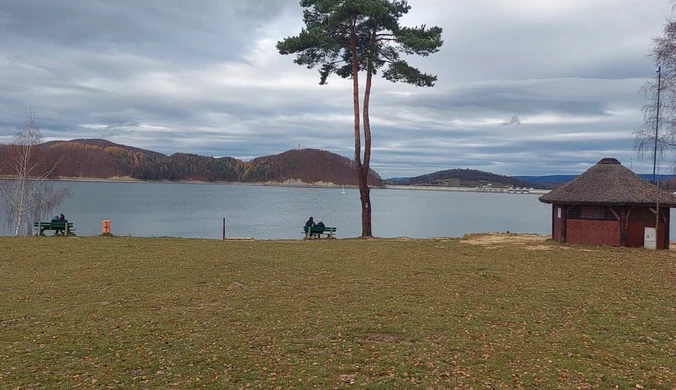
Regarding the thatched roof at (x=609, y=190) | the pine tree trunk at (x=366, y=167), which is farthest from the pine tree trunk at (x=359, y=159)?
the thatched roof at (x=609, y=190)

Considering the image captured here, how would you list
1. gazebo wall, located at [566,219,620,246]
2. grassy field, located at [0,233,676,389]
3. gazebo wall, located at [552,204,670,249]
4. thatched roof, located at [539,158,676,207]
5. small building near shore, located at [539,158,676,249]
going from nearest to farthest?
grassy field, located at [0,233,676,389] < thatched roof, located at [539,158,676,207] < small building near shore, located at [539,158,676,249] < gazebo wall, located at [552,204,670,249] < gazebo wall, located at [566,219,620,246]

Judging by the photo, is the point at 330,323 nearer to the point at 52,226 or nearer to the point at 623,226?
the point at 623,226

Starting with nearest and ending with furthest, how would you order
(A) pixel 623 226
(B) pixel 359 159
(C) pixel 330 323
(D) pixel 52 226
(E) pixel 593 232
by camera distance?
(C) pixel 330 323 → (A) pixel 623 226 → (E) pixel 593 232 → (D) pixel 52 226 → (B) pixel 359 159

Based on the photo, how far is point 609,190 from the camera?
68.8 feet

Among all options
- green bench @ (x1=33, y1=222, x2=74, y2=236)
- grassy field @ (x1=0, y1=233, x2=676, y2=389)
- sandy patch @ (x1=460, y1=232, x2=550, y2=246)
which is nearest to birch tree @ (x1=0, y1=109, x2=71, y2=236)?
green bench @ (x1=33, y1=222, x2=74, y2=236)

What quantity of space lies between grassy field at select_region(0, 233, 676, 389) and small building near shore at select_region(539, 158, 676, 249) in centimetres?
555

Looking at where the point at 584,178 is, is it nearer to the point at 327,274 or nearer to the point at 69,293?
the point at 327,274

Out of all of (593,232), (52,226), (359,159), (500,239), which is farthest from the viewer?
(359,159)

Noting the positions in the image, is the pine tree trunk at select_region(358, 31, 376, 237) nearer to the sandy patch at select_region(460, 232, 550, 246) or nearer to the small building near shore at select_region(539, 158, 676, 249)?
the sandy patch at select_region(460, 232, 550, 246)

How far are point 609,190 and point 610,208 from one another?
0.75m

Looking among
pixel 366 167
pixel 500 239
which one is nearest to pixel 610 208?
pixel 500 239

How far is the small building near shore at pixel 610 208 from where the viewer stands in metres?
20.4

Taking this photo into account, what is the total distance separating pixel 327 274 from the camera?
13250mm

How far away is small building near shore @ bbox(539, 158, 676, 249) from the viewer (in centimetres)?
2041
